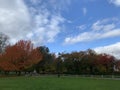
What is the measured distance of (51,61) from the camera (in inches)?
4680

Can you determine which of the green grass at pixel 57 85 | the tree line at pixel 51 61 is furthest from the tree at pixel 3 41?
the green grass at pixel 57 85

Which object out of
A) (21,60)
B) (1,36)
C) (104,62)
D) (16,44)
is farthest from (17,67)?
(104,62)

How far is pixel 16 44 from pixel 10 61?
6706 mm

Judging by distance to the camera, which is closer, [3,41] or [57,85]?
[57,85]

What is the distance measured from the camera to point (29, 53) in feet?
302

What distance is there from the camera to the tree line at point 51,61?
8956 cm

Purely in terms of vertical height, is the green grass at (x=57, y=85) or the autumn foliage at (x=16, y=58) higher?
the autumn foliage at (x=16, y=58)

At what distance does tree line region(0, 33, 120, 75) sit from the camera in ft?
294

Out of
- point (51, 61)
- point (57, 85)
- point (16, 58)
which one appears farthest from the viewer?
point (51, 61)

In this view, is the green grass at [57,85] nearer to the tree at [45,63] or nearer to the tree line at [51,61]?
the tree line at [51,61]

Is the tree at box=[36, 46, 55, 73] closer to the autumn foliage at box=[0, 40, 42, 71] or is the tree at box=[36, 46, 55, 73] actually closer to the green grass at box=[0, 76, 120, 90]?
the autumn foliage at box=[0, 40, 42, 71]

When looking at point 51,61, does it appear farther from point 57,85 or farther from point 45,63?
point 57,85

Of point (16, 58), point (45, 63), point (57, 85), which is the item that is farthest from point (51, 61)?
point (57, 85)

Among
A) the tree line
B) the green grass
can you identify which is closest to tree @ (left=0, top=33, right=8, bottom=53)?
the tree line
